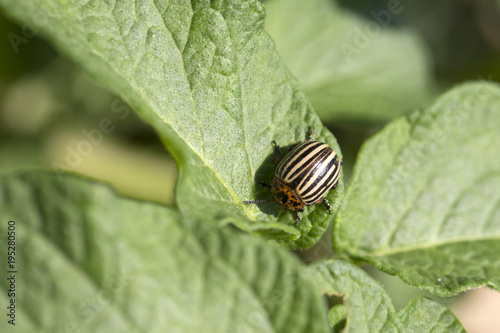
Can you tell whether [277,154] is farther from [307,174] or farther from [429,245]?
[429,245]

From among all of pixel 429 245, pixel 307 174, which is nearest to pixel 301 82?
pixel 307 174

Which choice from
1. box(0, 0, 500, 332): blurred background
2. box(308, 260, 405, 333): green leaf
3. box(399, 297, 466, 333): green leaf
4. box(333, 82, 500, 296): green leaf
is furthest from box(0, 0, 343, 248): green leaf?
box(0, 0, 500, 332): blurred background

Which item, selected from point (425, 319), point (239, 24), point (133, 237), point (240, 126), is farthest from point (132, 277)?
point (425, 319)

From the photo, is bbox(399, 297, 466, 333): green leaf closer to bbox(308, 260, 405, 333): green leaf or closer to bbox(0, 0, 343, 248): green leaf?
bbox(308, 260, 405, 333): green leaf

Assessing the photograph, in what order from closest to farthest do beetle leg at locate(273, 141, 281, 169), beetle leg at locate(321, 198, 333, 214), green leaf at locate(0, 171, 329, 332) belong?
green leaf at locate(0, 171, 329, 332) → beetle leg at locate(321, 198, 333, 214) → beetle leg at locate(273, 141, 281, 169)

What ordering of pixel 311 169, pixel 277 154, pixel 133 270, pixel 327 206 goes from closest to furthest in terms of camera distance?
pixel 133 270 < pixel 327 206 < pixel 277 154 < pixel 311 169

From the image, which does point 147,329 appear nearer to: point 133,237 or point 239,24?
point 133,237
